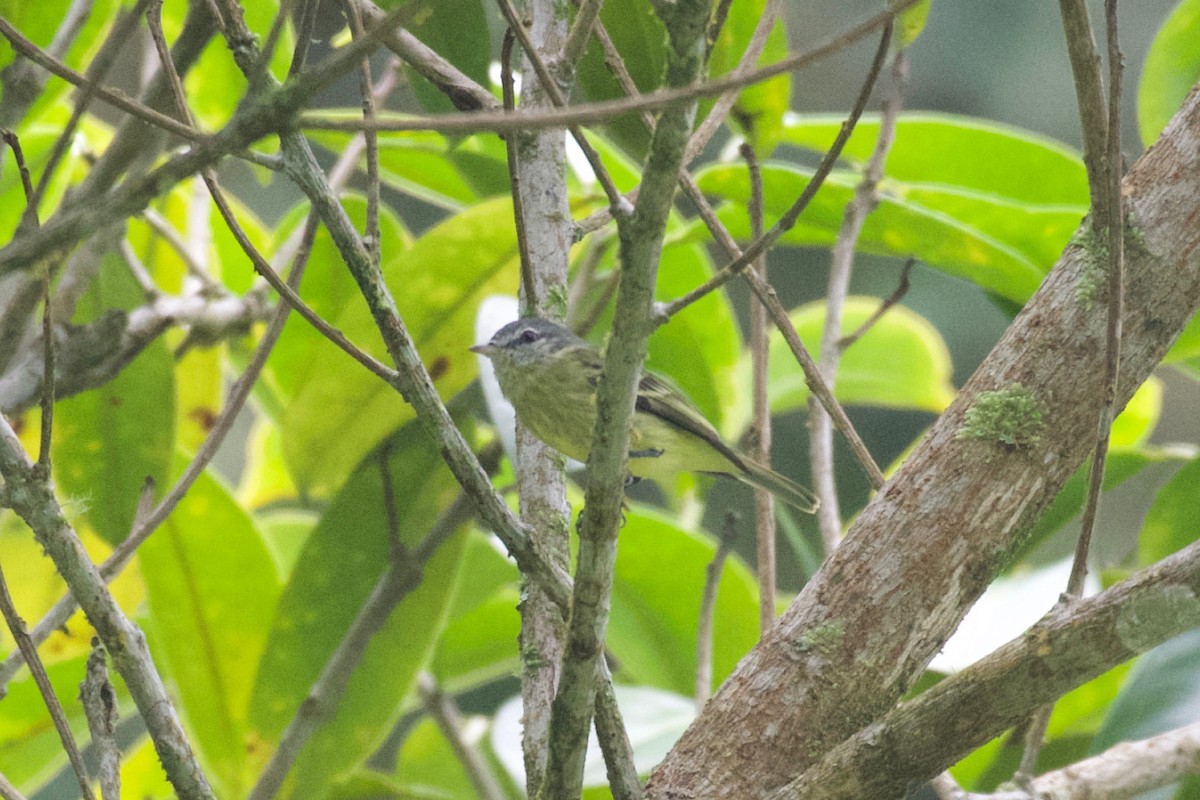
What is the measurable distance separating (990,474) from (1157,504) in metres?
1.07

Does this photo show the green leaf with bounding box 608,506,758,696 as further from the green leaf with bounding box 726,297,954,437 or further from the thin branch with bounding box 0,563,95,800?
the thin branch with bounding box 0,563,95,800

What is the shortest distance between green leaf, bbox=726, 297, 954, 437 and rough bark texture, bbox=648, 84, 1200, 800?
6.21 ft

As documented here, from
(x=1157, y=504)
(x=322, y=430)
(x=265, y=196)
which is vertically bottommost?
(x=1157, y=504)

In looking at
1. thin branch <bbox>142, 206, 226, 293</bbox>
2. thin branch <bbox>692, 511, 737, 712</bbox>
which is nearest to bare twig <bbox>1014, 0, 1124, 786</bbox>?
thin branch <bbox>692, 511, 737, 712</bbox>

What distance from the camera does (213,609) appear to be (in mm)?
2604

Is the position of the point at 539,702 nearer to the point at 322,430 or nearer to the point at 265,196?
the point at 322,430

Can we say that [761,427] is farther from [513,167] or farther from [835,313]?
[513,167]

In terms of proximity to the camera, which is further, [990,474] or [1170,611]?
[990,474]

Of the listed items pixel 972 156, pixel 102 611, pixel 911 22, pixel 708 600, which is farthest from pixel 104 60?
pixel 972 156

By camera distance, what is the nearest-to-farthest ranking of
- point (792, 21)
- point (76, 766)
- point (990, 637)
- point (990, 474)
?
1. point (76, 766)
2. point (990, 474)
3. point (990, 637)
4. point (792, 21)

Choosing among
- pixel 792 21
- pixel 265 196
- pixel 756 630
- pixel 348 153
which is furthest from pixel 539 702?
pixel 792 21

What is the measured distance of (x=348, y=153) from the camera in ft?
9.77

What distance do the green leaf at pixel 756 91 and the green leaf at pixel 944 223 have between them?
11 cm

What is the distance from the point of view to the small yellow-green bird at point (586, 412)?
228 centimetres
